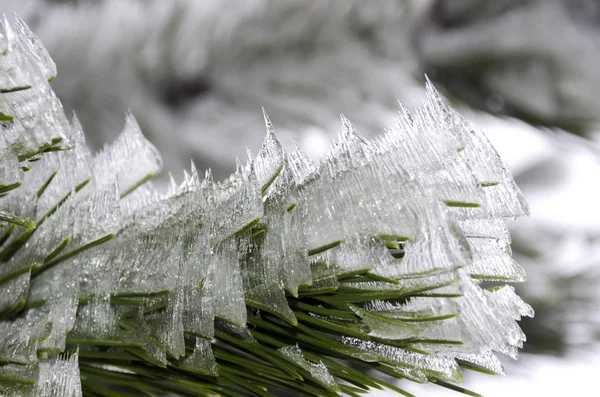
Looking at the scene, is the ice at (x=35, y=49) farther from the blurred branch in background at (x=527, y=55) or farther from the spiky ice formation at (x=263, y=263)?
the blurred branch in background at (x=527, y=55)

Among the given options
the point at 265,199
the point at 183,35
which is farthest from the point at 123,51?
the point at 265,199

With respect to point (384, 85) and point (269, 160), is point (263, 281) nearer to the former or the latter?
point (269, 160)

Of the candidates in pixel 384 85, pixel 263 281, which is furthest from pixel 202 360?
pixel 384 85

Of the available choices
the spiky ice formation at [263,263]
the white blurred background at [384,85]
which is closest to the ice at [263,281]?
the spiky ice formation at [263,263]

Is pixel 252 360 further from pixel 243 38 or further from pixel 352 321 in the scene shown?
pixel 243 38

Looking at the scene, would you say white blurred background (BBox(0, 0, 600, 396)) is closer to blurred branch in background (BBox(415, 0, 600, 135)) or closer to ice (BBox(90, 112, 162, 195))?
blurred branch in background (BBox(415, 0, 600, 135))

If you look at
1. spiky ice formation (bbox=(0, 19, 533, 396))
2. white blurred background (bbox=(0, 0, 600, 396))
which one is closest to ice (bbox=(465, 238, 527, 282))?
spiky ice formation (bbox=(0, 19, 533, 396))
